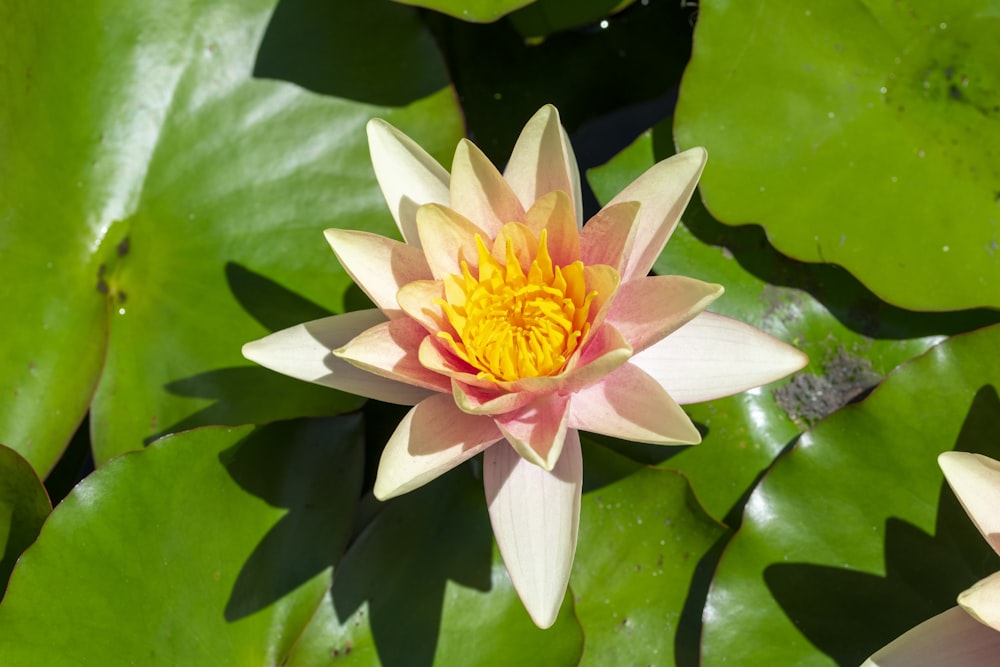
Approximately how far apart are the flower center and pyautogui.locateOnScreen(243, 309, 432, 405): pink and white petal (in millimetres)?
210

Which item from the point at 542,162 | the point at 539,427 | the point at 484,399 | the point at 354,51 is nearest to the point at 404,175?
the point at 542,162

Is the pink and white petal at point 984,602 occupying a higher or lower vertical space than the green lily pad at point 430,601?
higher

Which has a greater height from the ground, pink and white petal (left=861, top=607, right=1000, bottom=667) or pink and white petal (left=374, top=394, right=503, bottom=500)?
pink and white petal (left=374, top=394, right=503, bottom=500)

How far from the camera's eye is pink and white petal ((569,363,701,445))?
1479 millimetres

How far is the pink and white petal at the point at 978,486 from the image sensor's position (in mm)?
1567

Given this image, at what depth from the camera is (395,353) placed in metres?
1.61

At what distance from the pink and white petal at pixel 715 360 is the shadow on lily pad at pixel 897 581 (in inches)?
22.0

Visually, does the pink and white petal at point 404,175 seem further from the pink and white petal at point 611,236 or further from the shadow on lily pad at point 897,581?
the shadow on lily pad at point 897,581

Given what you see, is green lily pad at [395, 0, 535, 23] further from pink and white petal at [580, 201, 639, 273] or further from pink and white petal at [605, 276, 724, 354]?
pink and white petal at [605, 276, 724, 354]

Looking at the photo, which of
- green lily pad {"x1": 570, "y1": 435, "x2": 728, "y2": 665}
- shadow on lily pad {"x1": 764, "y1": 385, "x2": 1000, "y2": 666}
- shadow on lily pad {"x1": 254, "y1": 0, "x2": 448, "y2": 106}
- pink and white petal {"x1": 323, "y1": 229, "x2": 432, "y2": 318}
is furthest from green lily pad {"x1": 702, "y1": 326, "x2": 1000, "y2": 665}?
shadow on lily pad {"x1": 254, "y1": 0, "x2": 448, "y2": 106}

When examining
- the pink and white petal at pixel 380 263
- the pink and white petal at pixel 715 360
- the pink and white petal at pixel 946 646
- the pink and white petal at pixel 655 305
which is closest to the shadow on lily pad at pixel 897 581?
the pink and white petal at pixel 946 646

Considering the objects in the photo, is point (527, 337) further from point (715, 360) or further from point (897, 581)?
point (897, 581)

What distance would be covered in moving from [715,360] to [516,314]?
46 centimetres

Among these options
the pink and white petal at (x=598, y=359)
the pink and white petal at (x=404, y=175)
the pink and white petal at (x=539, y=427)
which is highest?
the pink and white petal at (x=404, y=175)
